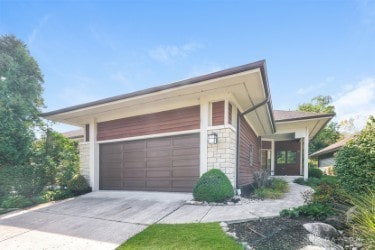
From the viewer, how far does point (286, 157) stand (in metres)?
17.0

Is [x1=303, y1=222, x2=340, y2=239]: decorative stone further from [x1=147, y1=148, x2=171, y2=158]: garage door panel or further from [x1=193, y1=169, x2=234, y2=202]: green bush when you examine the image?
[x1=147, y1=148, x2=171, y2=158]: garage door panel

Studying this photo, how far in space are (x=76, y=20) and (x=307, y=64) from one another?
9583 mm

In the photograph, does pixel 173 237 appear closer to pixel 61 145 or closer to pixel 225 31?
pixel 225 31

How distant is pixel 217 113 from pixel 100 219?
402 centimetres

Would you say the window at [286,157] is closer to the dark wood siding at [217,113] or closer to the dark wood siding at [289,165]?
the dark wood siding at [289,165]

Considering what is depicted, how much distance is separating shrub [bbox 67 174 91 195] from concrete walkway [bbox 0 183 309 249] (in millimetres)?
1830

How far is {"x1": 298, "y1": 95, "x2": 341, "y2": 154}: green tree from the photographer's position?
31.4 m

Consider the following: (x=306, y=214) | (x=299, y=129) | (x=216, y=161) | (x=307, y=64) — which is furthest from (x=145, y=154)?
(x=299, y=129)

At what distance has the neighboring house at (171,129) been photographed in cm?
632

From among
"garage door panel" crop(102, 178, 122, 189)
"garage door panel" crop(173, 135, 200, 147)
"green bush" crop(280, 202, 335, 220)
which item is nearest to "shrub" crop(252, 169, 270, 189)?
"garage door panel" crop(173, 135, 200, 147)

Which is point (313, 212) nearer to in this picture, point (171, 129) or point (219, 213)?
point (219, 213)

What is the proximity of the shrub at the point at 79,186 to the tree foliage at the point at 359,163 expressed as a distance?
8.30m

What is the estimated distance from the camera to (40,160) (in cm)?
942

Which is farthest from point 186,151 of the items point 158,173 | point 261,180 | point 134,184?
point 261,180
